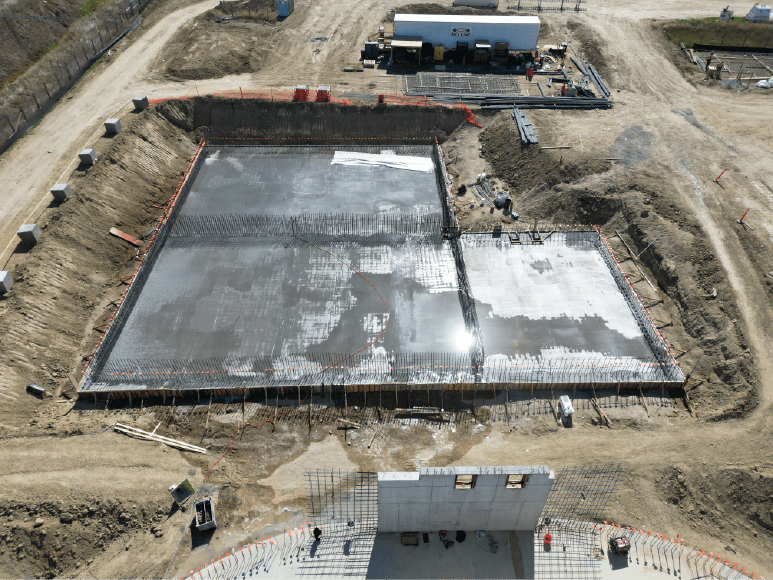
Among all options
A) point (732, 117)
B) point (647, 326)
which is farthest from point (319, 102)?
point (732, 117)

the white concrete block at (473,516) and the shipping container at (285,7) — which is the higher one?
the shipping container at (285,7)

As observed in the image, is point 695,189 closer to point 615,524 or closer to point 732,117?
point 732,117

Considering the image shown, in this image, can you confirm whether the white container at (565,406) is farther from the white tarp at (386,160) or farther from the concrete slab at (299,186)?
the white tarp at (386,160)

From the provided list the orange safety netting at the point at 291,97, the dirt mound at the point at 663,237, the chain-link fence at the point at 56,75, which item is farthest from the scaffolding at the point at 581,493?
the chain-link fence at the point at 56,75

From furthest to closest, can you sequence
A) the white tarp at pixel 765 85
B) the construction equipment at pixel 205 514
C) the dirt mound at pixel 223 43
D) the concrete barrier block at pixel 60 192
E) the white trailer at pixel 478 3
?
1. the white trailer at pixel 478 3
2. the dirt mound at pixel 223 43
3. the white tarp at pixel 765 85
4. the concrete barrier block at pixel 60 192
5. the construction equipment at pixel 205 514

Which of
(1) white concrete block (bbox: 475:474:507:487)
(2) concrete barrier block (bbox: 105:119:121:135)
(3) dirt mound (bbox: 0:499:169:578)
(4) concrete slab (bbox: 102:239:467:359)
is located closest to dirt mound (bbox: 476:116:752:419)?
(4) concrete slab (bbox: 102:239:467:359)

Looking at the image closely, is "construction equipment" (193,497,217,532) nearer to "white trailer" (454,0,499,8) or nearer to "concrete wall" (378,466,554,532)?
"concrete wall" (378,466,554,532)

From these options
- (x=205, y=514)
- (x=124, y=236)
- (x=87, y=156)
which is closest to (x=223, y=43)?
(x=87, y=156)
